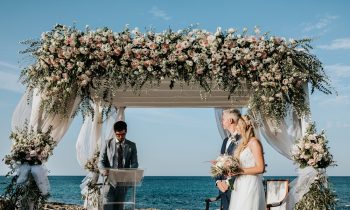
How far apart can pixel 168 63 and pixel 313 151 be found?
100 inches

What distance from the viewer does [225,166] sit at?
5.88 metres

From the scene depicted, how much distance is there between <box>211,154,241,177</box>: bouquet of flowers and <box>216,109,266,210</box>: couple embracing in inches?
3.5

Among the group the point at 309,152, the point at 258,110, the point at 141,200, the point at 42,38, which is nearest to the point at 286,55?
the point at 258,110

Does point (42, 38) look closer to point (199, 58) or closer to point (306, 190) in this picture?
point (199, 58)

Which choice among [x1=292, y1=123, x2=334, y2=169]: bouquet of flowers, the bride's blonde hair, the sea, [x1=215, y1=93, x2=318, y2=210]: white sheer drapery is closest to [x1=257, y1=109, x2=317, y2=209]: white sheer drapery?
[x1=215, y1=93, x2=318, y2=210]: white sheer drapery

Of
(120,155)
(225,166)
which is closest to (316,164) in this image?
(225,166)

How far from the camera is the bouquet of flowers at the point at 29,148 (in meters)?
7.16

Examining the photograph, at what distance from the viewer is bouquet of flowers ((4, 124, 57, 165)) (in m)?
7.16

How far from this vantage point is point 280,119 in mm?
7621

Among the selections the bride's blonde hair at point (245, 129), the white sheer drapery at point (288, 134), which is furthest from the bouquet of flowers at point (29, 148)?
the white sheer drapery at point (288, 134)

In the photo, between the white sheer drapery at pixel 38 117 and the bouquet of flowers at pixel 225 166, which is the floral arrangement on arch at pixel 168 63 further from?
the bouquet of flowers at pixel 225 166

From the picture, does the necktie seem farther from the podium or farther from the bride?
the bride

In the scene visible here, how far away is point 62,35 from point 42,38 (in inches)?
12.6

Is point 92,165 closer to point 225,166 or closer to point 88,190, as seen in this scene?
point 88,190
